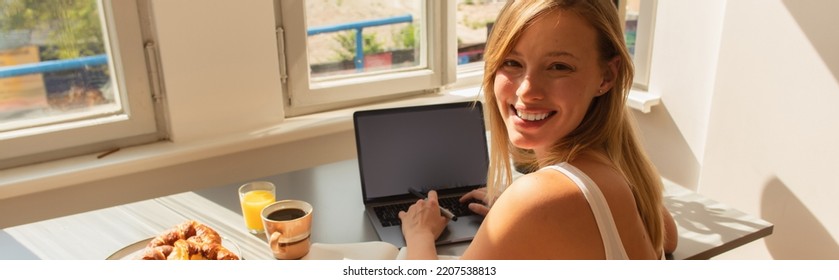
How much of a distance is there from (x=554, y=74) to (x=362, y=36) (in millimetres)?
1256

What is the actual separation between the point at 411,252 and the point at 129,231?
545 millimetres

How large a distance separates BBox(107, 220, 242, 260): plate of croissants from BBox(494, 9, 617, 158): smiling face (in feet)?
1.70

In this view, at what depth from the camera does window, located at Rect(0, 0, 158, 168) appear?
156 cm

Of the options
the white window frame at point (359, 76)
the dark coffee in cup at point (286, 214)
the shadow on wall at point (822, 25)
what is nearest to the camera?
the dark coffee in cup at point (286, 214)

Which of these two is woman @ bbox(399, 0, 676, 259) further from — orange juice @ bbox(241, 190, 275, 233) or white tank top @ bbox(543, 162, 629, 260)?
orange juice @ bbox(241, 190, 275, 233)

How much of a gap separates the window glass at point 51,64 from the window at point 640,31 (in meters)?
1.57

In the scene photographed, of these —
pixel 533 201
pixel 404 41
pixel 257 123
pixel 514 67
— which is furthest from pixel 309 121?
pixel 533 201

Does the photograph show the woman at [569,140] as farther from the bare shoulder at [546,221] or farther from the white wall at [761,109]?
the white wall at [761,109]

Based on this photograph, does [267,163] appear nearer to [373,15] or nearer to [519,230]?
[373,15]

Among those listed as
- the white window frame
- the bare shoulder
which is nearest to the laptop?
the bare shoulder

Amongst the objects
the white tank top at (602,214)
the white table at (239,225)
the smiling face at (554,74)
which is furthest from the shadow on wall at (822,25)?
the white tank top at (602,214)

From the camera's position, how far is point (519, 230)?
81 cm

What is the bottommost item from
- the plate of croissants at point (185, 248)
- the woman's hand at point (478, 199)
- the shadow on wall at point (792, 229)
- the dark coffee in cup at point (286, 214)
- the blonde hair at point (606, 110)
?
the shadow on wall at point (792, 229)

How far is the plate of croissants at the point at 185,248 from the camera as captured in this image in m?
1.00
